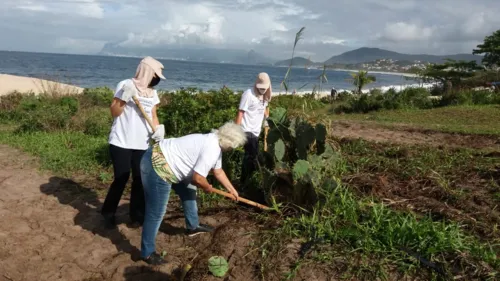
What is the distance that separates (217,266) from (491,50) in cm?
2427

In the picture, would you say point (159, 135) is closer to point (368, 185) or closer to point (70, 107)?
point (368, 185)

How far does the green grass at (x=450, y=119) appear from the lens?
905cm

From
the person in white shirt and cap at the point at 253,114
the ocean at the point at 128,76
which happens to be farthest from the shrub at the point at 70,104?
the person in white shirt and cap at the point at 253,114

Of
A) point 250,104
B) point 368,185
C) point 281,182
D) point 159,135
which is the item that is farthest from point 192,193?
point 368,185

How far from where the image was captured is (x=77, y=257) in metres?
3.50

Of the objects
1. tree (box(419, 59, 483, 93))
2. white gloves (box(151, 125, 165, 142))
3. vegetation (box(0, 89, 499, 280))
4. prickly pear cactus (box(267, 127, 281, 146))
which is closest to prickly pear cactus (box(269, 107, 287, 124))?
vegetation (box(0, 89, 499, 280))

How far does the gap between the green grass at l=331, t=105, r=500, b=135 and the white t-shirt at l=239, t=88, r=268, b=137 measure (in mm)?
5524

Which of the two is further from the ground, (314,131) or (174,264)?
(314,131)

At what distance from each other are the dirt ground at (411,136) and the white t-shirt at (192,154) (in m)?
4.14

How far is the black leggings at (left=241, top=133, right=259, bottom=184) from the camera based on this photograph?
464 centimetres

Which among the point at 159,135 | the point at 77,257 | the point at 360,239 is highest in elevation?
the point at 159,135

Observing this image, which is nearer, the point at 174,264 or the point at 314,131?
the point at 174,264

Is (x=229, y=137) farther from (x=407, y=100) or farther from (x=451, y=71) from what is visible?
(x=451, y=71)

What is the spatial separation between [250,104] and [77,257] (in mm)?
2260
